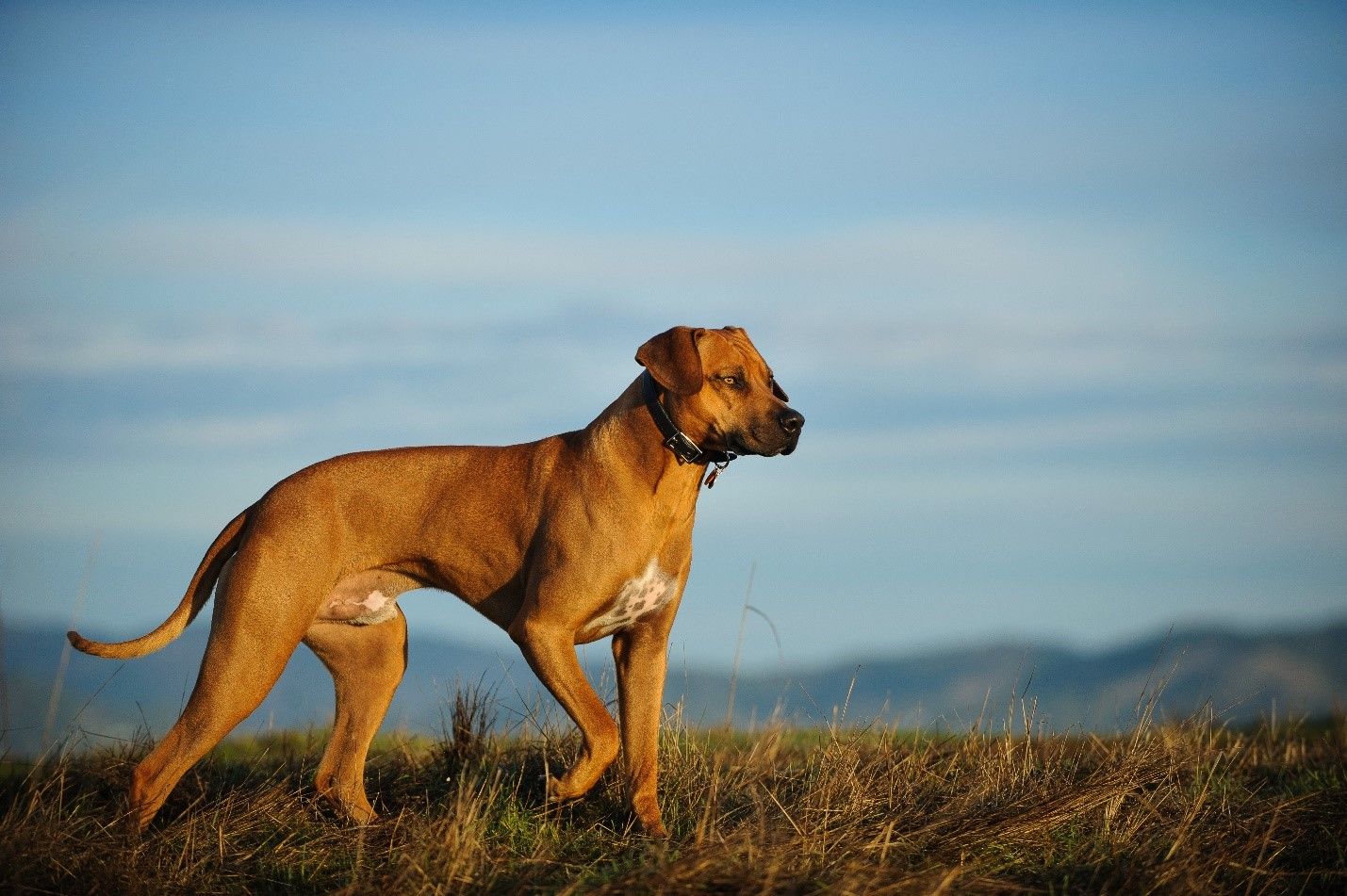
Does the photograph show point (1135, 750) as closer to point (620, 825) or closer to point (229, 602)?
point (620, 825)

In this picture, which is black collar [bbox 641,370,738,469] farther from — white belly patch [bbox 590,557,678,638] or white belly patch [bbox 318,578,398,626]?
white belly patch [bbox 318,578,398,626]

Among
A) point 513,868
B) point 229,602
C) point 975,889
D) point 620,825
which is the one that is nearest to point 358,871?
point 513,868

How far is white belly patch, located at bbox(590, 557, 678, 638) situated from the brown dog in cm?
1

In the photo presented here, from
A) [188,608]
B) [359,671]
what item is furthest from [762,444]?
[188,608]

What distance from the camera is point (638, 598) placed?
269 inches

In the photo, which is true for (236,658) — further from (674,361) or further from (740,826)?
(740,826)

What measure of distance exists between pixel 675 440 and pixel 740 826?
1.98 m

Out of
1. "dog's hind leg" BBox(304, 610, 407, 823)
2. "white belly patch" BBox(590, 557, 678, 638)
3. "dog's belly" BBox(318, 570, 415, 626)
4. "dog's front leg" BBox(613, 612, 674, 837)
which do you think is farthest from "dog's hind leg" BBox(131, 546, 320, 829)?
"dog's front leg" BBox(613, 612, 674, 837)

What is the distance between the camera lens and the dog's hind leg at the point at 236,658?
6.82 m

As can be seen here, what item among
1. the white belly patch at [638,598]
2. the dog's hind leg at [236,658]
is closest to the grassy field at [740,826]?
the dog's hind leg at [236,658]

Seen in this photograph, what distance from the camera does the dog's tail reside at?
7051 millimetres

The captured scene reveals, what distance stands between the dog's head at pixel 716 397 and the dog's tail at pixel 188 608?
2.50 meters

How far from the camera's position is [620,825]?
659 centimetres

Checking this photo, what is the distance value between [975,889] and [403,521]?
11.5 feet
